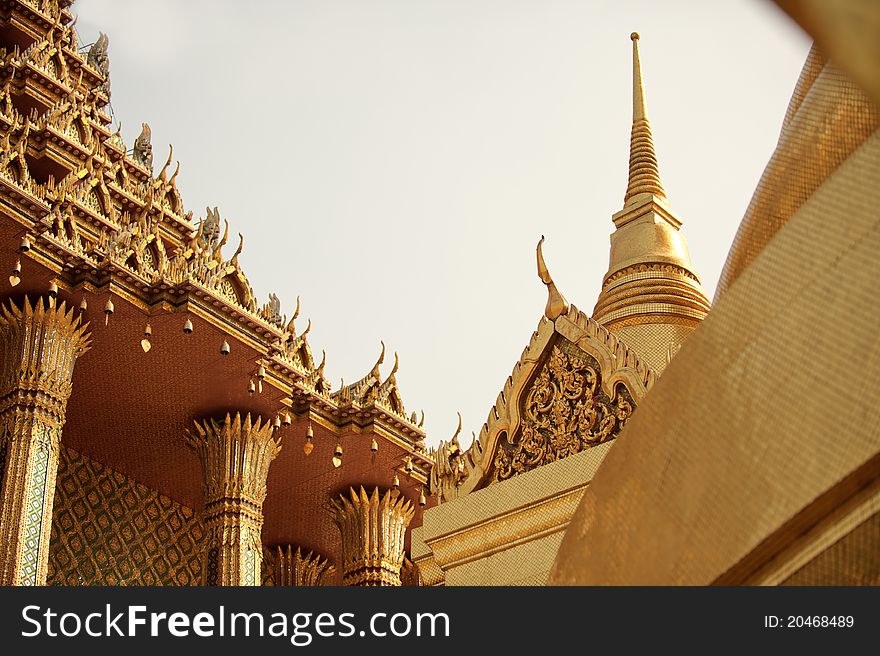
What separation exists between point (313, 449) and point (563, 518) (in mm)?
9861

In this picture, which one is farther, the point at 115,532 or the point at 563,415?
the point at 115,532

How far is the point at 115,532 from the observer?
12.7m

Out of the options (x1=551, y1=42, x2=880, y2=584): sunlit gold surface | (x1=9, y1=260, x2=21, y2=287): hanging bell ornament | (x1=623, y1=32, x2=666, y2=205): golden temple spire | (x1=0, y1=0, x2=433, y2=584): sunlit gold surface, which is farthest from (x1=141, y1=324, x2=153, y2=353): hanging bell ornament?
(x1=551, y1=42, x2=880, y2=584): sunlit gold surface

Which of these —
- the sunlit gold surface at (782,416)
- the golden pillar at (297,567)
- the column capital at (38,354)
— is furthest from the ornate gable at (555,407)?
the golden pillar at (297,567)

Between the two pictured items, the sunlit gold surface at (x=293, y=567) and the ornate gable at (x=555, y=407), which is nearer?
the ornate gable at (x=555, y=407)

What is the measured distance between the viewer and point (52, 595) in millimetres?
2006

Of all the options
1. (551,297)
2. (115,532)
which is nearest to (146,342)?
(115,532)

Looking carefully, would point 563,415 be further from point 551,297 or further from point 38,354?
point 38,354

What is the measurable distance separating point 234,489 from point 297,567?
113 inches

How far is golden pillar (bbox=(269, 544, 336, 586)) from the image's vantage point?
14.5 meters

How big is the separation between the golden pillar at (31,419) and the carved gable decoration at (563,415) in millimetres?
6455

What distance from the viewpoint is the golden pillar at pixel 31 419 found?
31.7ft

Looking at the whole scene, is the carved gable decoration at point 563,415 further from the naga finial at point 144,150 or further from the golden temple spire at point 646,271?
the naga finial at point 144,150

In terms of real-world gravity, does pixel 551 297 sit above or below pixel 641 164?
below
